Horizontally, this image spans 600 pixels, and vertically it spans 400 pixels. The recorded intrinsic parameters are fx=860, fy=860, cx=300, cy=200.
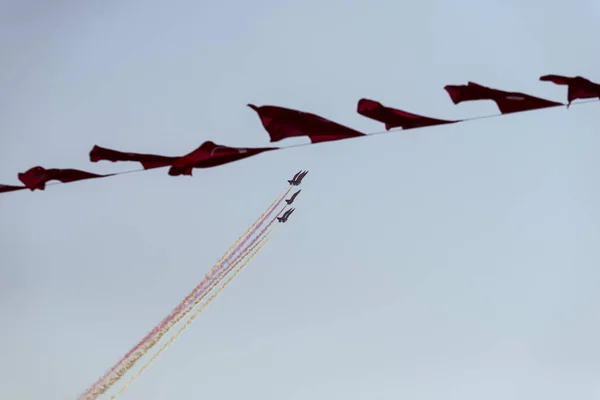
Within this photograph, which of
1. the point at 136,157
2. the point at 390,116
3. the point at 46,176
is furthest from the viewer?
the point at 46,176

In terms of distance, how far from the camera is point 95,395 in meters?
59.2

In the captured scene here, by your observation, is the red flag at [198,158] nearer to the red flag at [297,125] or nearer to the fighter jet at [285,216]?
the red flag at [297,125]

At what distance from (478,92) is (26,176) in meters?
11.5

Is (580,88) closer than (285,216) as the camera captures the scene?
Yes

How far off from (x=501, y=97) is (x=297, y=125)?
463 centimetres

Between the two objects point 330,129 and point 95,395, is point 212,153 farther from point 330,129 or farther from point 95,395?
point 95,395

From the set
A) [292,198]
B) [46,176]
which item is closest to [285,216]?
[292,198]

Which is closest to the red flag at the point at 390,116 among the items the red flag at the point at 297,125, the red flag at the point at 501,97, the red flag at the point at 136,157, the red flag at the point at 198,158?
the red flag at the point at 297,125

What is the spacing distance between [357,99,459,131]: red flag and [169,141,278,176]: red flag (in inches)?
111

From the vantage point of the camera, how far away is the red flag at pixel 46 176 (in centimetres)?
2126

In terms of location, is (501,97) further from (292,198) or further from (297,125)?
(292,198)

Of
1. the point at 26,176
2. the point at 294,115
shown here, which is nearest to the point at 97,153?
the point at 26,176

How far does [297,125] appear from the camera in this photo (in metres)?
19.9

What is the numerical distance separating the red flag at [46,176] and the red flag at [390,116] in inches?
271
